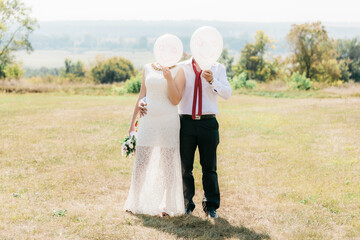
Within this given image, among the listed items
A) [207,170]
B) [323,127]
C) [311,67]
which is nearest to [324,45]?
[311,67]

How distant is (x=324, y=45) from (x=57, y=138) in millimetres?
45855

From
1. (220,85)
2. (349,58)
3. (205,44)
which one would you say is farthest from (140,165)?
(349,58)

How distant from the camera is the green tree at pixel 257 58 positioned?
Answer: 64188mm

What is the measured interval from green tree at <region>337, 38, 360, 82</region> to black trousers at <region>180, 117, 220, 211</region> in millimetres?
64953

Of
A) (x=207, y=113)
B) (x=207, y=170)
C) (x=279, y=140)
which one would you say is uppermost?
(x=207, y=113)

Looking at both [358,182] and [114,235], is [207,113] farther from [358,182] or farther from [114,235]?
[358,182]

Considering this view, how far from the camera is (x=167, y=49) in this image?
15.4 feet

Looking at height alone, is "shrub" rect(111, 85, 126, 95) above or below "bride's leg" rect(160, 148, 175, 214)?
below

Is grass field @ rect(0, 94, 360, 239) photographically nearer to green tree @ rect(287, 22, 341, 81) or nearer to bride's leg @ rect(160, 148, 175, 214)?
bride's leg @ rect(160, 148, 175, 214)

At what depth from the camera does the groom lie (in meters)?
4.97

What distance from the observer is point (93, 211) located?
19.3 ft

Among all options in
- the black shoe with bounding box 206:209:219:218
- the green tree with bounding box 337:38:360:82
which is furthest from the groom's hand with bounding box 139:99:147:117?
the green tree with bounding box 337:38:360:82

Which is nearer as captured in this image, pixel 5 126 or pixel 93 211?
pixel 93 211

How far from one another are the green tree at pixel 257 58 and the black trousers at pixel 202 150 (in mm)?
60533
